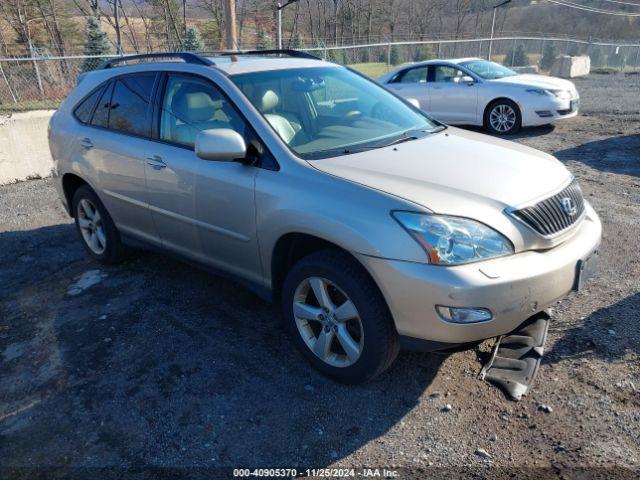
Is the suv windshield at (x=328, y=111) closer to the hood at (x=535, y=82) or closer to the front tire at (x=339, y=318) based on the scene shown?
the front tire at (x=339, y=318)

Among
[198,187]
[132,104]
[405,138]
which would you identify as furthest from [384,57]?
[198,187]

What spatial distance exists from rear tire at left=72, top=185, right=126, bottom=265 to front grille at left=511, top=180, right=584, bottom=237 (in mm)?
3577

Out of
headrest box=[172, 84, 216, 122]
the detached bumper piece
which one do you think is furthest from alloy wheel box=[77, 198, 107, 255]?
the detached bumper piece

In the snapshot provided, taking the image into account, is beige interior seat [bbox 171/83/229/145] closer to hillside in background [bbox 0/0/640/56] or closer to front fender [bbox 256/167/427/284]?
front fender [bbox 256/167/427/284]

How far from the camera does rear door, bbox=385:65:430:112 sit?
37.5 ft

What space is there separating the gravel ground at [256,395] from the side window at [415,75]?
789 centimetres

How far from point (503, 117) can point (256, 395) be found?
9203 millimetres

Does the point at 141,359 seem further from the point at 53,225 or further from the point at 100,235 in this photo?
the point at 53,225

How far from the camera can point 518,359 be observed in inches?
125

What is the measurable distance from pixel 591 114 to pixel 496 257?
12.1 meters

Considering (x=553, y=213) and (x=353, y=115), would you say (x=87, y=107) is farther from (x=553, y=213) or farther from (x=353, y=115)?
(x=553, y=213)

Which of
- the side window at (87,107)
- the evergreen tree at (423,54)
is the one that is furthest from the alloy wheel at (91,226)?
the evergreen tree at (423,54)

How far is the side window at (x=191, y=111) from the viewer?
11.6 ft

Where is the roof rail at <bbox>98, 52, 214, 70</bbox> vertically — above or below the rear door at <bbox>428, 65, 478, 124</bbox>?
above
